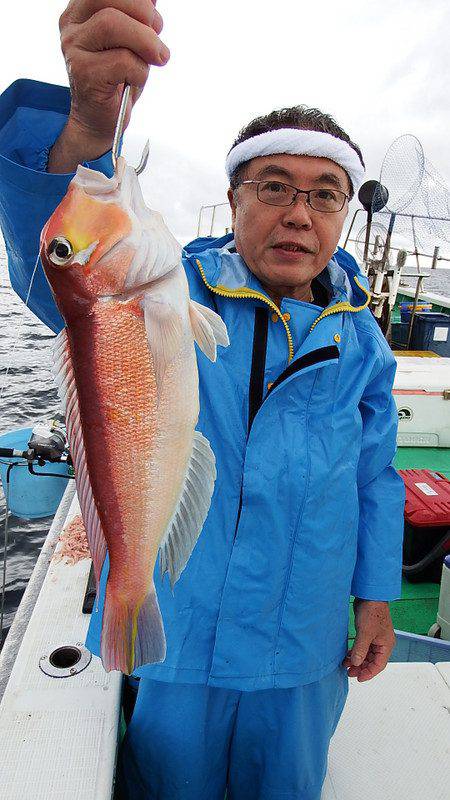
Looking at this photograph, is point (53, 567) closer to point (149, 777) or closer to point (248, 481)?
point (149, 777)

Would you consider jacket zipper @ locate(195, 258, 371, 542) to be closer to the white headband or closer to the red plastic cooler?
the white headband

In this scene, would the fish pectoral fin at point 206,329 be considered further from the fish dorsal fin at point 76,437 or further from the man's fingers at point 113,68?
the man's fingers at point 113,68

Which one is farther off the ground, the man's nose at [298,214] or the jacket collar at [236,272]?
the man's nose at [298,214]

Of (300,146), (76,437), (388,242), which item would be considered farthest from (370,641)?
(388,242)

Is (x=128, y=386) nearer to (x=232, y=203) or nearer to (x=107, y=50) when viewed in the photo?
(x=107, y=50)

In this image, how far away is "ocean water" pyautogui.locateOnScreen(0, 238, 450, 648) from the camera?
650 centimetres

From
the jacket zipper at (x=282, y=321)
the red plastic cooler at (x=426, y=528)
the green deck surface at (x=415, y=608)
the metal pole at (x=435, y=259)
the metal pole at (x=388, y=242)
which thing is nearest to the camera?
the jacket zipper at (x=282, y=321)

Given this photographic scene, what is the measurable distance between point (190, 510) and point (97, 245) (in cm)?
65

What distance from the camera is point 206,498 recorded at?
1.24 meters

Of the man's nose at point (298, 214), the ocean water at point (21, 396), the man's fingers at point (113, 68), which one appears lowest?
the ocean water at point (21, 396)

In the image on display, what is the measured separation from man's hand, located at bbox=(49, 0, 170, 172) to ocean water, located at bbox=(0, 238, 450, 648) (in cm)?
120

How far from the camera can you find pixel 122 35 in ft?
3.46

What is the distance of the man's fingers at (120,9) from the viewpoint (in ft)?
3.48

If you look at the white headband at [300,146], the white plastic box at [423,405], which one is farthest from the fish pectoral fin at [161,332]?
the white plastic box at [423,405]
